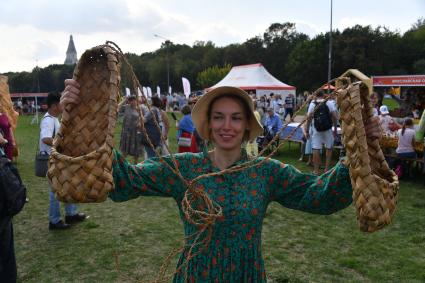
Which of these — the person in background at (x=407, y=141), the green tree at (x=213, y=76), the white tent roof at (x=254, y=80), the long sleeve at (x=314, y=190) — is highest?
the green tree at (x=213, y=76)

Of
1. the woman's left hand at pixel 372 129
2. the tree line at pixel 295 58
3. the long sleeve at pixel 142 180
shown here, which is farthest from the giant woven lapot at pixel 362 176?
the tree line at pixel 295 58

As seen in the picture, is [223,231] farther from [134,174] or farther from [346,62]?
[346,62]

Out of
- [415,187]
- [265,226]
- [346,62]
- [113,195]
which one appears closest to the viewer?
[113,195]

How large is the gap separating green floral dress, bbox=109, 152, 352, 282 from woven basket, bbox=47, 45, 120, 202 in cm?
19

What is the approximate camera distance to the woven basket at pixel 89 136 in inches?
54.4

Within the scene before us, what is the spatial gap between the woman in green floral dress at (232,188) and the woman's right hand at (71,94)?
0.31 metres

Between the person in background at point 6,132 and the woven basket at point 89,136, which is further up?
the woven basket at point 89,136

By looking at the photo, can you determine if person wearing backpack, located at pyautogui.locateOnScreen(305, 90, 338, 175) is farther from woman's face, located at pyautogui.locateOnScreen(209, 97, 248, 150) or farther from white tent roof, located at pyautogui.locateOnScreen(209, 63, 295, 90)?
white tent roof, located at pyautogui.locateOnScreen(209, 63, 295, 90)

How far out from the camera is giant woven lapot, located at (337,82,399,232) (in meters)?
1.41

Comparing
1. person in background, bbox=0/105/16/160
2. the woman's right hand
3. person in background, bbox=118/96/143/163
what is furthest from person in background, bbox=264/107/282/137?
the woman's right hand

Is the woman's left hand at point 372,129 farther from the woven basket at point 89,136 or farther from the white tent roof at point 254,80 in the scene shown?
the white tent roof at point 254,80

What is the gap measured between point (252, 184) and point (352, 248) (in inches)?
136

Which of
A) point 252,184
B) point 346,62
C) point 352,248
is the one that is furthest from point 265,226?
point 346,62

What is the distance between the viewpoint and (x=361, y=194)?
4.68 ft
